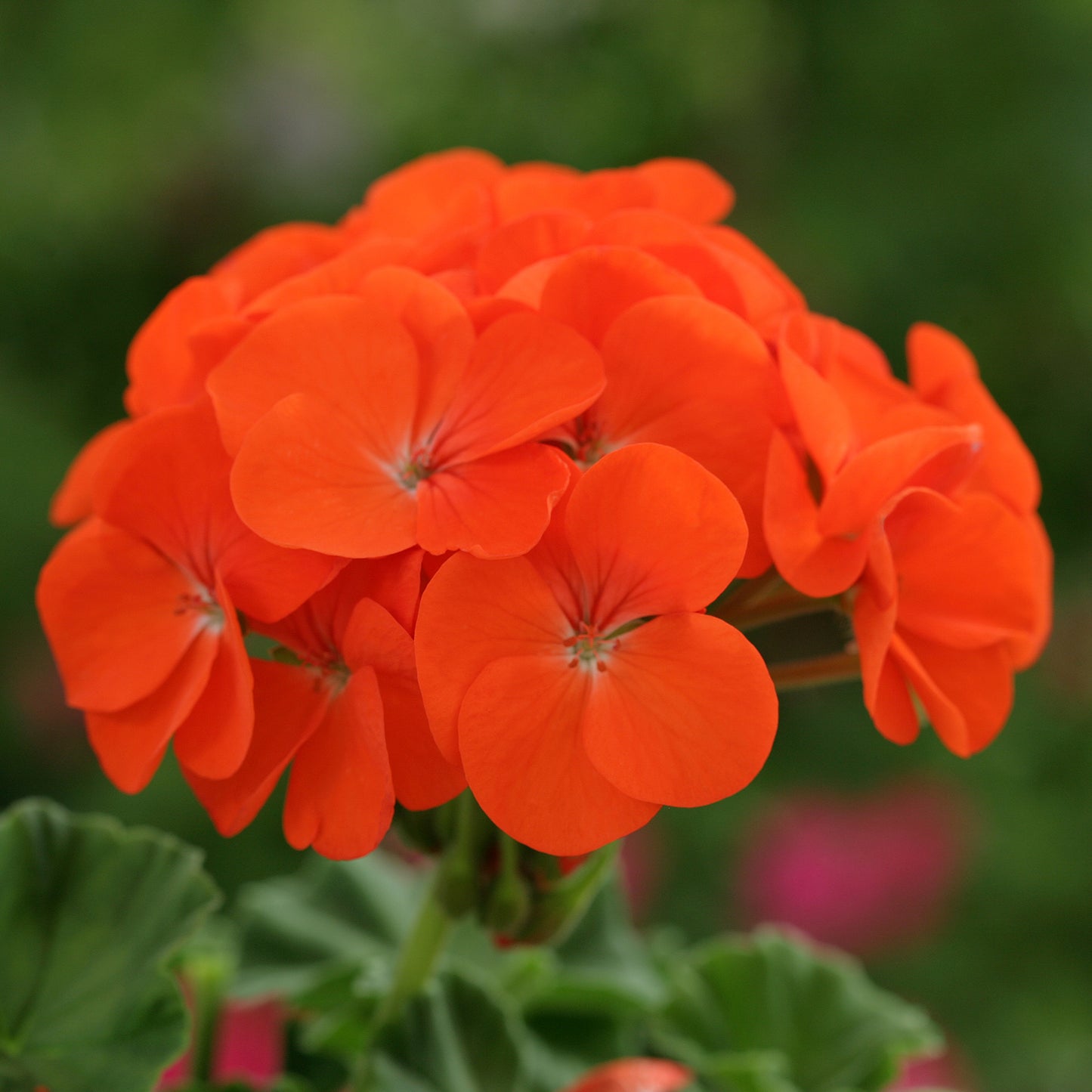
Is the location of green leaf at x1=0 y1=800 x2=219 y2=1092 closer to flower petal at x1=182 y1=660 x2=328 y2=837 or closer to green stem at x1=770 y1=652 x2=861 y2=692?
flower petal at x1=182 y1=660 x2=328 y2=837

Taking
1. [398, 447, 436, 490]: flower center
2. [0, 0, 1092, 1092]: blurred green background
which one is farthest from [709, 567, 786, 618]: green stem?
[0, 0, 1092, 1092]: blurred green background

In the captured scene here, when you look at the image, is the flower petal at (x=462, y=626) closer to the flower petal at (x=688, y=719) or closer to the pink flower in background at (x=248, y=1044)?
the flower petal at (x=688, y=719)

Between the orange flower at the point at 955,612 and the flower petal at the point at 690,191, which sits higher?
the flower petal at the point at 690,191

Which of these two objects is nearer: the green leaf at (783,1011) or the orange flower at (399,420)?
the orange flower at (399,420)

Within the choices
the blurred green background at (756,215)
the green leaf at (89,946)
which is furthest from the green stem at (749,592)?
the blurred green background at (756,215)

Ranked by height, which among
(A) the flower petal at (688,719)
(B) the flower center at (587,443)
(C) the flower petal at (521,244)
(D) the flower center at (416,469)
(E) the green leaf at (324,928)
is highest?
(C) the flower petal at (521,244)

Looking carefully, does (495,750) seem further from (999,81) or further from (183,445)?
(999,81)

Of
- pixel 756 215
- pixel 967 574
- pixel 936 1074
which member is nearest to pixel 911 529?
pixel 967 574
